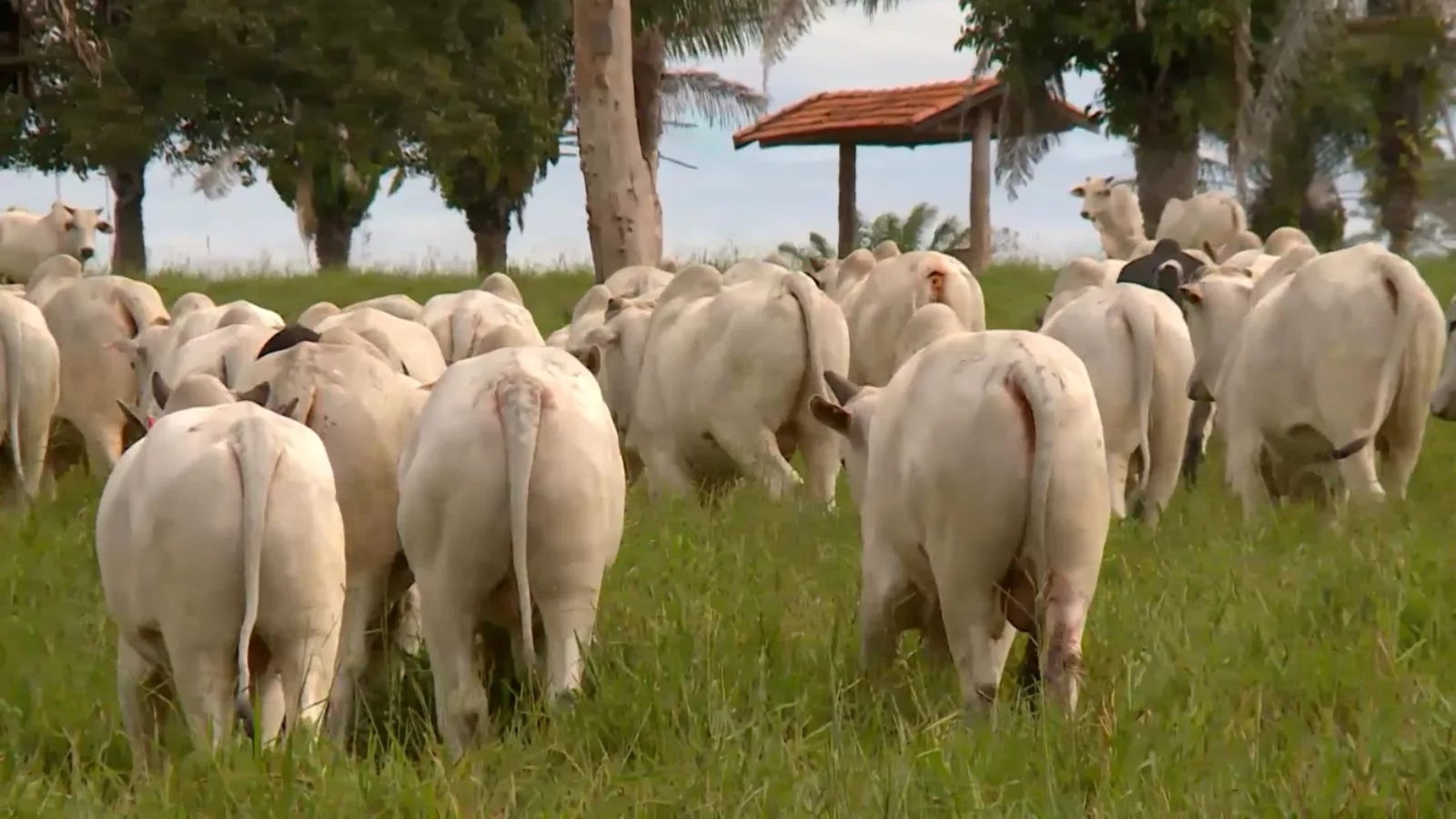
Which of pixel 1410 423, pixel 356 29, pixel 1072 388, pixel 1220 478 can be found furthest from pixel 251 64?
pixel 1072 388

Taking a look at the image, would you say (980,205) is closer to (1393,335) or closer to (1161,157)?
(1161,157)

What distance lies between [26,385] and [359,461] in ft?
12.1

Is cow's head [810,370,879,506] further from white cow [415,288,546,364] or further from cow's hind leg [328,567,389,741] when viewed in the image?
white cow [415,288,546,364]

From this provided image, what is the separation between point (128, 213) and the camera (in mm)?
28031

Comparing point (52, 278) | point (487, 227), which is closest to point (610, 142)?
point (52, 278)

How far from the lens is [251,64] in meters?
26.9

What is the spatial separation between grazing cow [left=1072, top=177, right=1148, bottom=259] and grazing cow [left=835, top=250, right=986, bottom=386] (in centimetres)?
829

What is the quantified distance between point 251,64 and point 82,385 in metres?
17.0

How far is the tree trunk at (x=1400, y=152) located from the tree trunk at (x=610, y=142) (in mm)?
11604

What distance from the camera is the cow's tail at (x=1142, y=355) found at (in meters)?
7.47

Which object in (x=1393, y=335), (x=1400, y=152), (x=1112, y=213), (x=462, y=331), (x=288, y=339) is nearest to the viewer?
(x=288, y=339)

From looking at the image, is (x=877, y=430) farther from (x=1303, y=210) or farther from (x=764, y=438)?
(x=1303, y=210)

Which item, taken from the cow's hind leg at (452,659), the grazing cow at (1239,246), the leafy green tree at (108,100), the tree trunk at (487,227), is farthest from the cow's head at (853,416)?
the tree trunk at (487,227)

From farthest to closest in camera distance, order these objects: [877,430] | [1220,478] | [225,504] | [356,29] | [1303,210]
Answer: [1303,210] < [356,29] < [1220,478] < [877,430] < [225,504]
